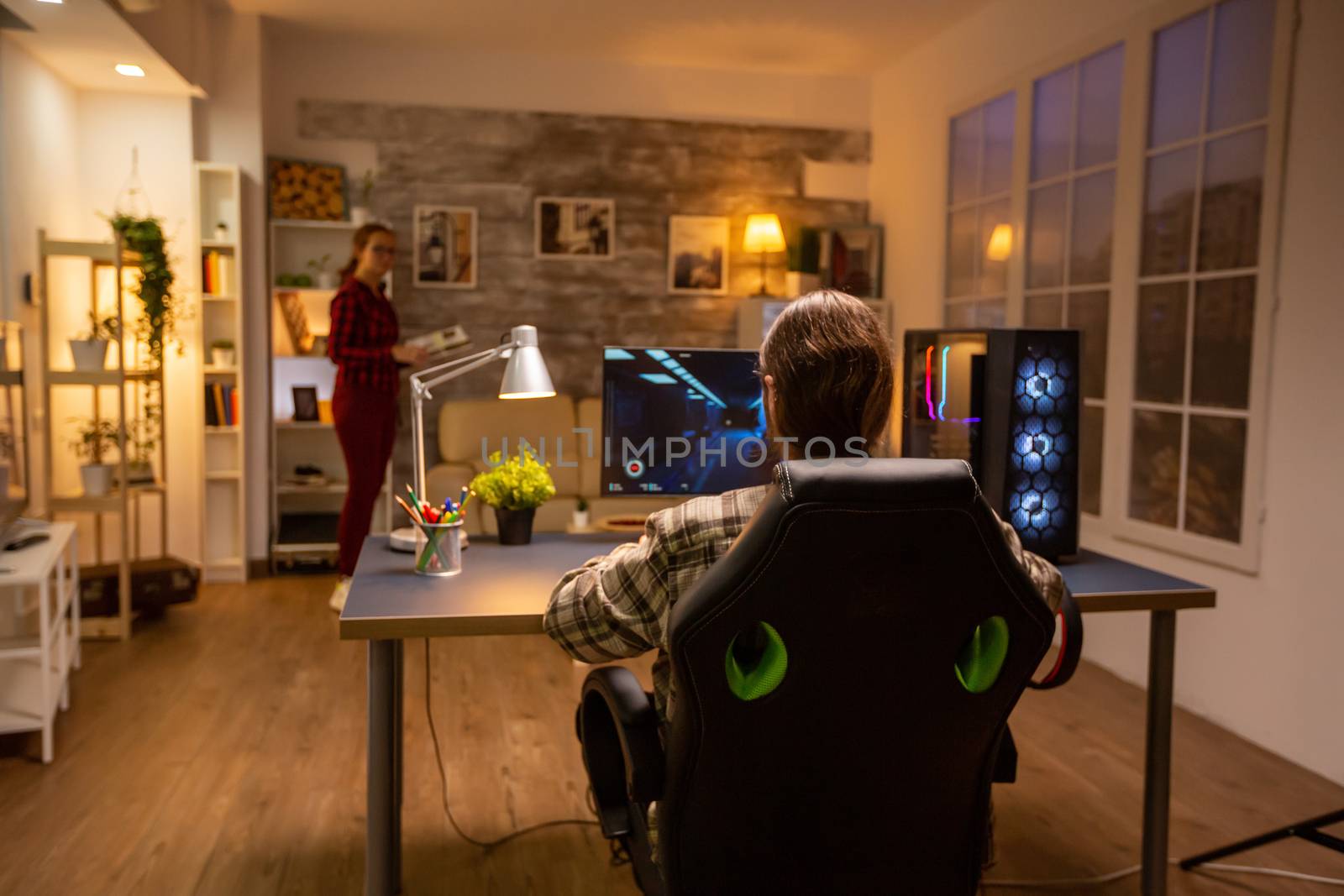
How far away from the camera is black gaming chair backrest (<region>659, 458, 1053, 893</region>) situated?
1.12 m

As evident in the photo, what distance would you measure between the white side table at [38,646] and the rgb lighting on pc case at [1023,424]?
93.9 inches

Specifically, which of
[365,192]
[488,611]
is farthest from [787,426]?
[365,192]

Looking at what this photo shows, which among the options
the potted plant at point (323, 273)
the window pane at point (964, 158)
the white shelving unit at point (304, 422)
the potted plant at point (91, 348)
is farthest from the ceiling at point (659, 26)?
the potted plant at point (91, 348)

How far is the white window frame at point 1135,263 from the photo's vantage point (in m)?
3.18

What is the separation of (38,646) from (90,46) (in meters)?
2.41

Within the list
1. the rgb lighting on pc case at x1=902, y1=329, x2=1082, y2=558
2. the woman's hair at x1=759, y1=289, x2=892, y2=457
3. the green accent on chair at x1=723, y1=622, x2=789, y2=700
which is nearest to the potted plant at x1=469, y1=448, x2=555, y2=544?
the rgb lighting on pc case at x1=902, y1=329, x2=1082, y2=558

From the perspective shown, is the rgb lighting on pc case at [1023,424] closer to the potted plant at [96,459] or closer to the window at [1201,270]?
the window at [1201,270]

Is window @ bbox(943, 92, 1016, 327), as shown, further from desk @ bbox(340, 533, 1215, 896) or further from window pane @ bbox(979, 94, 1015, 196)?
desk @ bbox(340, 533, 1215, 896)

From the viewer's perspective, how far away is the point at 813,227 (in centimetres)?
593

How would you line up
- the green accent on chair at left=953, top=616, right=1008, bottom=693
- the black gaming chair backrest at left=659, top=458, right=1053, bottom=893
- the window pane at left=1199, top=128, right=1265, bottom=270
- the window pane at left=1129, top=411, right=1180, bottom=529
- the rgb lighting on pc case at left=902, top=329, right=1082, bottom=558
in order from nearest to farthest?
1. the black gaming chair backrest at left=659, top=458, right=1053, bottom=893
2. the green accent on chair at left=953, top=616, right=1008, bottom=693
3. the rgb lighting on pc case at left=902, top=329, right=1082, bottom=558
4. the window pane at left=1199, top=128, right=1265, bottom=270
5. the window pane at left=1129, top=411, right=1180, bottom=529

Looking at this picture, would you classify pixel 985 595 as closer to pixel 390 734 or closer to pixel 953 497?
pixel 953 497

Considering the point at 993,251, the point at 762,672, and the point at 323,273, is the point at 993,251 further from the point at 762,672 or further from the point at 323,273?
the point at 762,672

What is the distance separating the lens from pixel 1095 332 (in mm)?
4105

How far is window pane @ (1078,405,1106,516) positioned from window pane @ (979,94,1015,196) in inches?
47.3
